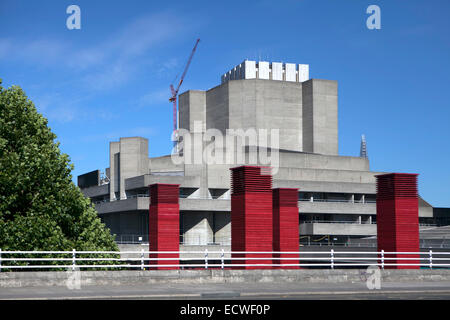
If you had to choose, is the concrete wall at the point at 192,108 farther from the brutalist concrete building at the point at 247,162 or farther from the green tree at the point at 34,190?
the green tree at the point at 34,190

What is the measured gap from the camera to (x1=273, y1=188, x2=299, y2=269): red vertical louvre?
40.3 metres

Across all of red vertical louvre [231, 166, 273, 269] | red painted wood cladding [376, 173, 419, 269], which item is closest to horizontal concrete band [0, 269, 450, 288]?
red painted wood cladding [376, 173, 419, 269]

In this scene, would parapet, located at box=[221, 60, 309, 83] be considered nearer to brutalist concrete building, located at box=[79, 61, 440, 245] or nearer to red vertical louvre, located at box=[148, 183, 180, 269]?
brutalist concrete building, located at box=[79, 61, 440, 245]

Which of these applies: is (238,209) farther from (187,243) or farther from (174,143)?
(174,143)

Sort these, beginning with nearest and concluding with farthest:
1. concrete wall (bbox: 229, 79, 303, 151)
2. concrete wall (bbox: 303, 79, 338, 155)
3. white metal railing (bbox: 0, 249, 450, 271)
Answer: white metal railing (bbox: 0, 249, 450, 271) < concrete wall (bbox: 229, 79, 303, 151) < concrete wall (bbox: 303, 79, 338, 155)

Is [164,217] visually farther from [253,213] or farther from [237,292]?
[237,292]

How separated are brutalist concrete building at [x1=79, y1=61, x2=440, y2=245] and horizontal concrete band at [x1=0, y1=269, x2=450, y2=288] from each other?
5763cm

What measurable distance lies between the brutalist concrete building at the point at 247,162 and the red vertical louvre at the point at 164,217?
48204mm

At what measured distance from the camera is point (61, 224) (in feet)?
123

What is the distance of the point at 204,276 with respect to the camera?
2739cm
